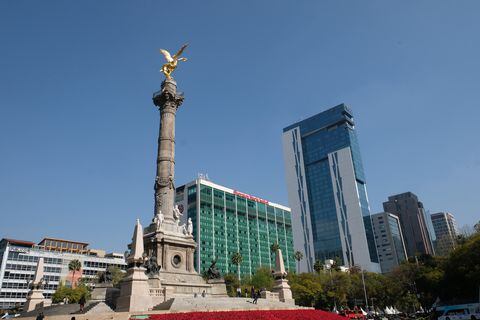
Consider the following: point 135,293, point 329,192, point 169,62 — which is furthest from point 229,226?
point 135,293

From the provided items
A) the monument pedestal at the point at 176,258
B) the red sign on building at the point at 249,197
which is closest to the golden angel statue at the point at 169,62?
the monument pedestal at the point at 176,258

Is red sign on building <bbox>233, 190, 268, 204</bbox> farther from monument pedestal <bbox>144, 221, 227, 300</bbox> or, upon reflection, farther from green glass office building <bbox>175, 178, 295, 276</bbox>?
monument pedestal <bbox>144, 221, 227, 300</bbox>

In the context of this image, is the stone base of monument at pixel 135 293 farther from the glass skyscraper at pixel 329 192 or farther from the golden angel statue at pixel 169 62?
the glass skyscraper at pixel 329 192

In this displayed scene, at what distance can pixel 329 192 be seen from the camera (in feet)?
421

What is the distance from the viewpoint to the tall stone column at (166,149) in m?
33.5

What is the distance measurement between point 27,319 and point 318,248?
11524cm

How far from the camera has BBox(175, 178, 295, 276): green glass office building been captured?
110 metres

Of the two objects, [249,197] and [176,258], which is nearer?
[176,258]

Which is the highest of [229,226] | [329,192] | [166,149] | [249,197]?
[249,197]

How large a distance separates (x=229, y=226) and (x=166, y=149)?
8724 centimetres

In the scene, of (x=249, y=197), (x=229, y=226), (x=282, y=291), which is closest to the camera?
(x=282, y=291)

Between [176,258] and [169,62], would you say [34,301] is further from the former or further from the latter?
[169,62]

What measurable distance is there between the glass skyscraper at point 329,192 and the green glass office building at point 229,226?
33.7 ft

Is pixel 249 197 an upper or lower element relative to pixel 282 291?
upper
